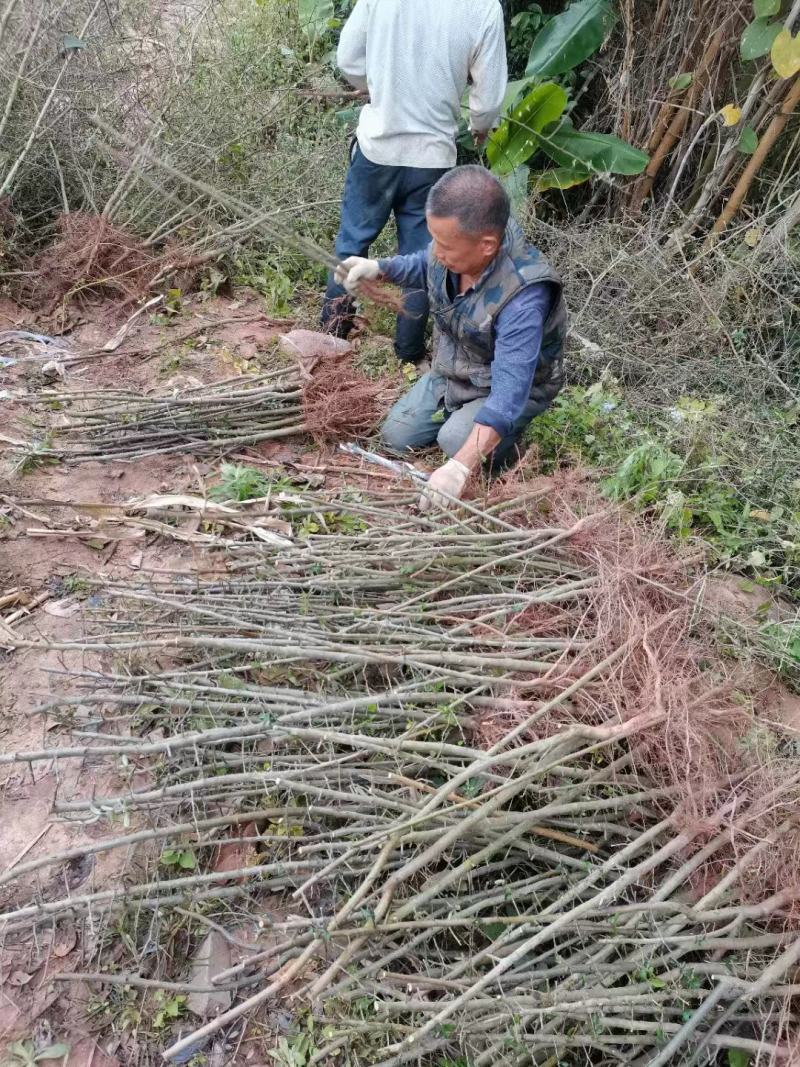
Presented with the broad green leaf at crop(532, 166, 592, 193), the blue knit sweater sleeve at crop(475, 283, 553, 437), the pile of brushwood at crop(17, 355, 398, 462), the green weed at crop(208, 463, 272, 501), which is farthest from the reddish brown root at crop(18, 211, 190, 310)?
the blue knit sweater sleeve at crop(475, 283, 553, 437)

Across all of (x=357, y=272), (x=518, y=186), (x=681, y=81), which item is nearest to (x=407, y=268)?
(x=357, y=272)

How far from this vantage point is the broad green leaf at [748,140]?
164 inches

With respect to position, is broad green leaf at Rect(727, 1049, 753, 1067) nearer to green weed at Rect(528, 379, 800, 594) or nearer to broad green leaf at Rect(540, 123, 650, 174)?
green weed at Rect(528, 379, 800, 594)

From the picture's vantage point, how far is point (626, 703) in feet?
6.12

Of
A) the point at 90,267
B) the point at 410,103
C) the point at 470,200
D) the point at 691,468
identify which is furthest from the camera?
the point at 90,267

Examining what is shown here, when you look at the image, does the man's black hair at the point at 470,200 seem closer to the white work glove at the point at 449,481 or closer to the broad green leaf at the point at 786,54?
the white work glove at the point at 449,481

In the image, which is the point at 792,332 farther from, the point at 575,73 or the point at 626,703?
the point at 626,703

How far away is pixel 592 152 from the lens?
4344 millimetres

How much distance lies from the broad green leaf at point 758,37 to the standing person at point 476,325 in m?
2.22

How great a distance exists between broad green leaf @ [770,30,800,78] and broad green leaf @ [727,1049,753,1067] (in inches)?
161

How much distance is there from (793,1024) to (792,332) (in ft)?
11.5

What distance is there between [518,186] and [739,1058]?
170 inches

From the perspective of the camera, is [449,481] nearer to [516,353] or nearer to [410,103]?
[516,353]

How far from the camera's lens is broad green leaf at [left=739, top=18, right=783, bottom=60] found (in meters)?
3.81
